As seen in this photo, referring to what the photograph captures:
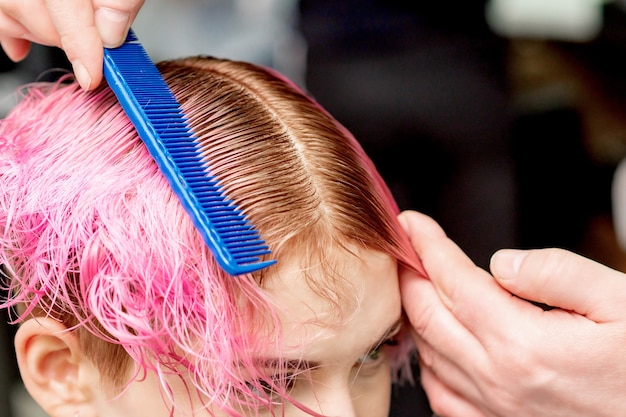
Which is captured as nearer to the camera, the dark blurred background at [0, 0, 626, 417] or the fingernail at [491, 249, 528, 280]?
the fingernail at [491, 249, 528, 280]

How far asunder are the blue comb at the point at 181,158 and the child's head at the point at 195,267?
0.9 inches

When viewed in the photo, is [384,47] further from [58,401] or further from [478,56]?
[58,401]

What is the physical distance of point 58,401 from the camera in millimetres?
722

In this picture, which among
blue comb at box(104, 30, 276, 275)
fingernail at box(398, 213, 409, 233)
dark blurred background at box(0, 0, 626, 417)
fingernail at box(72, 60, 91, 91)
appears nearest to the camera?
blue comb at box(104, 30, 276, 275)

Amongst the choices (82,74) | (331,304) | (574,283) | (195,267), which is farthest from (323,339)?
(82,74)

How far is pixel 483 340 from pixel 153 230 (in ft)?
1.16

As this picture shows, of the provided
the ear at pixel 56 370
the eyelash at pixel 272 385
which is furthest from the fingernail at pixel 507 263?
the ear at pixel 56 370

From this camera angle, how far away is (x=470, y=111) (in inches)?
53.5

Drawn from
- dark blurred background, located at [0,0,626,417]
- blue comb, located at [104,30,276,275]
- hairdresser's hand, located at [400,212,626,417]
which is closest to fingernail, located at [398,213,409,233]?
hairdresser's hand, located at [400,212,626,417]

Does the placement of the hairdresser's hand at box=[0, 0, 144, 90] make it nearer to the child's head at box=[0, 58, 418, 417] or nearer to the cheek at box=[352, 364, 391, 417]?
the child's head at box=[0, 58, 418, 417]

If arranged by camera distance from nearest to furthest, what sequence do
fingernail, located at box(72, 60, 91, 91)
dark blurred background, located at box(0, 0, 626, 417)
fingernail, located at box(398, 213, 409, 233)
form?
fingernail, located at box(72, 60, 91, 91)
fingernail, located at box(398, 213, 409, 233)
dark blurred background, located at box(0, 0, 626, 417)

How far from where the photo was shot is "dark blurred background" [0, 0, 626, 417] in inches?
53.1

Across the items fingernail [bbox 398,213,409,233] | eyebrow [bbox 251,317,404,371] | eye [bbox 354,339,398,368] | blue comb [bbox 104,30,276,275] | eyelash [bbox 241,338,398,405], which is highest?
blue comb [bbox 104,30,276,275]

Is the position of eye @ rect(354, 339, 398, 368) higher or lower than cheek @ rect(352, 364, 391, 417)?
higher
